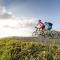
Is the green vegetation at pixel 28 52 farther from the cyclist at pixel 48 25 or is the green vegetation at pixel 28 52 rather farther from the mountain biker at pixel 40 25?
the cyclist at pixel 48 25

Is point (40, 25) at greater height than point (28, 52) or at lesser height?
greater

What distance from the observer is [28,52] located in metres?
11.1

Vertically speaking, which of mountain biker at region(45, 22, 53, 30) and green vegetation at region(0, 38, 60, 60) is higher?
mountain biker at region(45, 22, 53, 30)

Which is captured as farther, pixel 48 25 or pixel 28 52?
pixel 48 25

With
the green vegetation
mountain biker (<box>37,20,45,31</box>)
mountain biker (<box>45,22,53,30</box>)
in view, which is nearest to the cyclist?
mountain biker (<box>45,22,53,30</box>)

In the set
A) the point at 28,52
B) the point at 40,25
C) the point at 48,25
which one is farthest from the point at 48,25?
the point at 28,52

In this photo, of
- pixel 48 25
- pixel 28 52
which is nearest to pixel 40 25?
pixel 48 25

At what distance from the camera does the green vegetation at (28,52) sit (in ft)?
35.3

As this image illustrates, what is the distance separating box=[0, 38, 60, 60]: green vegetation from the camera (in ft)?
35.3

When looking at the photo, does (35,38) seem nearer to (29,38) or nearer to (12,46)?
(29,38)

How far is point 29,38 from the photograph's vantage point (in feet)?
49.0

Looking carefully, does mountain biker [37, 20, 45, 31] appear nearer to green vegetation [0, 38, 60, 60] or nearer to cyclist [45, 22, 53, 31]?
cyclist [45, 22, 53, 31]

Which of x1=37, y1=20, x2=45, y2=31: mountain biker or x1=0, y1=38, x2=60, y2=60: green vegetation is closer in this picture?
x1=0, y1=38, x2=60, y2=60: green vegetation

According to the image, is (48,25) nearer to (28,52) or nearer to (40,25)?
(40,25)
